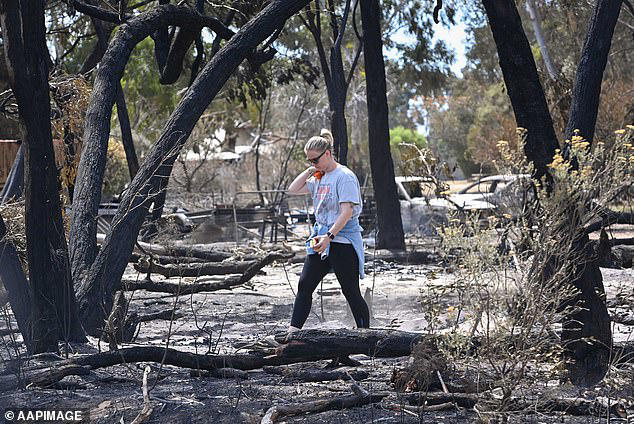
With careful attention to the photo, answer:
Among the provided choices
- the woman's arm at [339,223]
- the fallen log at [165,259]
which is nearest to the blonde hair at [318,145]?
the woman's arm at [339,223]

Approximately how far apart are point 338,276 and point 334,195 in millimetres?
605

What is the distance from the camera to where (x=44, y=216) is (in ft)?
23.1

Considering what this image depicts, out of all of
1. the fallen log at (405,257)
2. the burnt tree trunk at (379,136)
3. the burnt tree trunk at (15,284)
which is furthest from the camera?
the burnt tree trunk at (379,136)

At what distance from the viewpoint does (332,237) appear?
7.08 metres

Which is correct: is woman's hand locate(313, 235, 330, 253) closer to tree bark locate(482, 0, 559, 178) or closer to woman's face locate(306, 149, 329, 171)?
woman's face locate(306, 149, 329, 171)

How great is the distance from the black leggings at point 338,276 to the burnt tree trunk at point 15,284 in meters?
1.94

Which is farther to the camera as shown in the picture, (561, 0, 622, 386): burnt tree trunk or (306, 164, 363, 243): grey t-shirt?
(306, 164, 363, 243): grey t-shirt

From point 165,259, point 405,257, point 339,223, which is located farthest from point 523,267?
point 405,257

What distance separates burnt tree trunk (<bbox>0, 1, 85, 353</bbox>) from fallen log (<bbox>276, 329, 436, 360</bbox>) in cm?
185

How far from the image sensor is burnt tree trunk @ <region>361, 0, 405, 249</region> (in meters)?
17.4

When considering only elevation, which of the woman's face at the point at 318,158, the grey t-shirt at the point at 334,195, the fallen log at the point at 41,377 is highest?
the woman's face at the point at 318,158

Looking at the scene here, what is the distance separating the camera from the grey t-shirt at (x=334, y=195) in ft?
23.3

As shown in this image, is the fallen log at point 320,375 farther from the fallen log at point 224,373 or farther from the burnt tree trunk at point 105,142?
the burnt tree trunk at point 105,142

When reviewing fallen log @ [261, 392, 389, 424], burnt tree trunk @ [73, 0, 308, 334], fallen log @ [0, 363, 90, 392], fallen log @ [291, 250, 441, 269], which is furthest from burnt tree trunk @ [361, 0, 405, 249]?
fallen log @ [261, 392, 389, 424]
